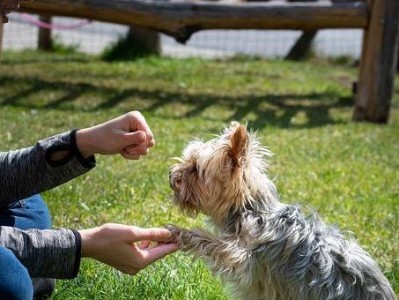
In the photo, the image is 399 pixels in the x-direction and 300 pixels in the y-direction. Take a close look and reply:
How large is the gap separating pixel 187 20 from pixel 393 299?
649cm

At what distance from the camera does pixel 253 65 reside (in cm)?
1340

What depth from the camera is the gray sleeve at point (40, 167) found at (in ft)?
12.0

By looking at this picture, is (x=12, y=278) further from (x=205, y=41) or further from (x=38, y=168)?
(x=205, y=41)

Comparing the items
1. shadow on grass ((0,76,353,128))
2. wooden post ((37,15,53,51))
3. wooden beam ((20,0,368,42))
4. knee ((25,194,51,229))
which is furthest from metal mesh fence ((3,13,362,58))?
knee ((25,194,51,229))

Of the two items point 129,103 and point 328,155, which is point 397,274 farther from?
point 129,103

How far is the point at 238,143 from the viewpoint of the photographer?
3.49 metres

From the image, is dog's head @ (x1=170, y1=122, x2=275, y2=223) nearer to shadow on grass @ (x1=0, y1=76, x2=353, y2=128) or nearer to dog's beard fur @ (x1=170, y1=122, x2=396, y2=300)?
dog's beard fur @ (x1=170, y1=122, x2=396, y2=300)

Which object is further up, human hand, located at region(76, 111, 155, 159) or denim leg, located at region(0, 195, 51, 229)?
human hand, located at region(76, 111, 155, 159)

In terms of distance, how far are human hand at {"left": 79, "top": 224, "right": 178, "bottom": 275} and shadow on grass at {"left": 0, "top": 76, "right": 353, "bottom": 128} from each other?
18.2 feet

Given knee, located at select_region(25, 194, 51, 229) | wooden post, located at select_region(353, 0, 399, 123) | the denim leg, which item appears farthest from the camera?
wooden post, located at select_region(353, 0, 399, 123)

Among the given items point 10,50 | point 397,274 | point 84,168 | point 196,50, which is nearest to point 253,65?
point 196,50

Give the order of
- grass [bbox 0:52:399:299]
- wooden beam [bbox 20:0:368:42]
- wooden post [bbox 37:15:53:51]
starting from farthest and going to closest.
Result: wooden post [bbox 37:15:53:51]
wooden beam [bbox 20:0:368:42]
grass [bbox 0:52:399:299]

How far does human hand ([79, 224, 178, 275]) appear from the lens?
10.6ft

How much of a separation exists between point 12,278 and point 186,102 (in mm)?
7291
